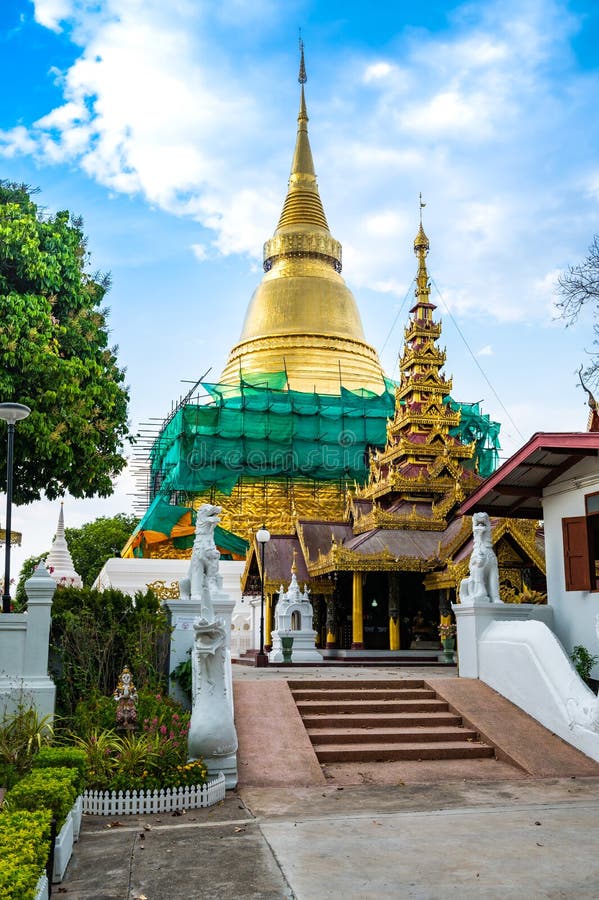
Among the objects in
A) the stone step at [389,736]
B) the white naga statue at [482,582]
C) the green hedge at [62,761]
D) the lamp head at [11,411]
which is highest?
the lamp head at [11,411]

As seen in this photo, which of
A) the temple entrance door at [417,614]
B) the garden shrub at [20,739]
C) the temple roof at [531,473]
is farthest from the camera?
the temple entrance door at [417,614]

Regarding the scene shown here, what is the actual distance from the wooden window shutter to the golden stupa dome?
99.1 ft

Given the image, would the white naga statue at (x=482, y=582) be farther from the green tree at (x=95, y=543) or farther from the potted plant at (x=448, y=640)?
the green tree at (x=95, y=543)

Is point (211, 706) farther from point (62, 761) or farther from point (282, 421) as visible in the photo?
point (282, 421)

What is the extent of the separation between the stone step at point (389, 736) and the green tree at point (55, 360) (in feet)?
26.9

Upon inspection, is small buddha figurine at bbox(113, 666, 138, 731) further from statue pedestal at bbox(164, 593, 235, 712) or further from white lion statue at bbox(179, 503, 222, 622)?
white lion statue at bbox(179, 503, 222, 622)

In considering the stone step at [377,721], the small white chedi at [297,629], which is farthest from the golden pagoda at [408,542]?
the stone step at [377,721]

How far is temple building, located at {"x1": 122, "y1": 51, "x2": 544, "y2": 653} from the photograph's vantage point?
23047mm

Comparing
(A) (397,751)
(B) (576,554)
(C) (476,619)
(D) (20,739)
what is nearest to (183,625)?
(D) (20,739)

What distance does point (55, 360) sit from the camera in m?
16.1

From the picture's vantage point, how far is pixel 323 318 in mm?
45656

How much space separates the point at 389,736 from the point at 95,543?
45788 millimetres

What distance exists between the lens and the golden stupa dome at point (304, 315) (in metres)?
44.2

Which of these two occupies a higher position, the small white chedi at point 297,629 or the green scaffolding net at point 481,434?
the green scaffolding net at point 481,434
